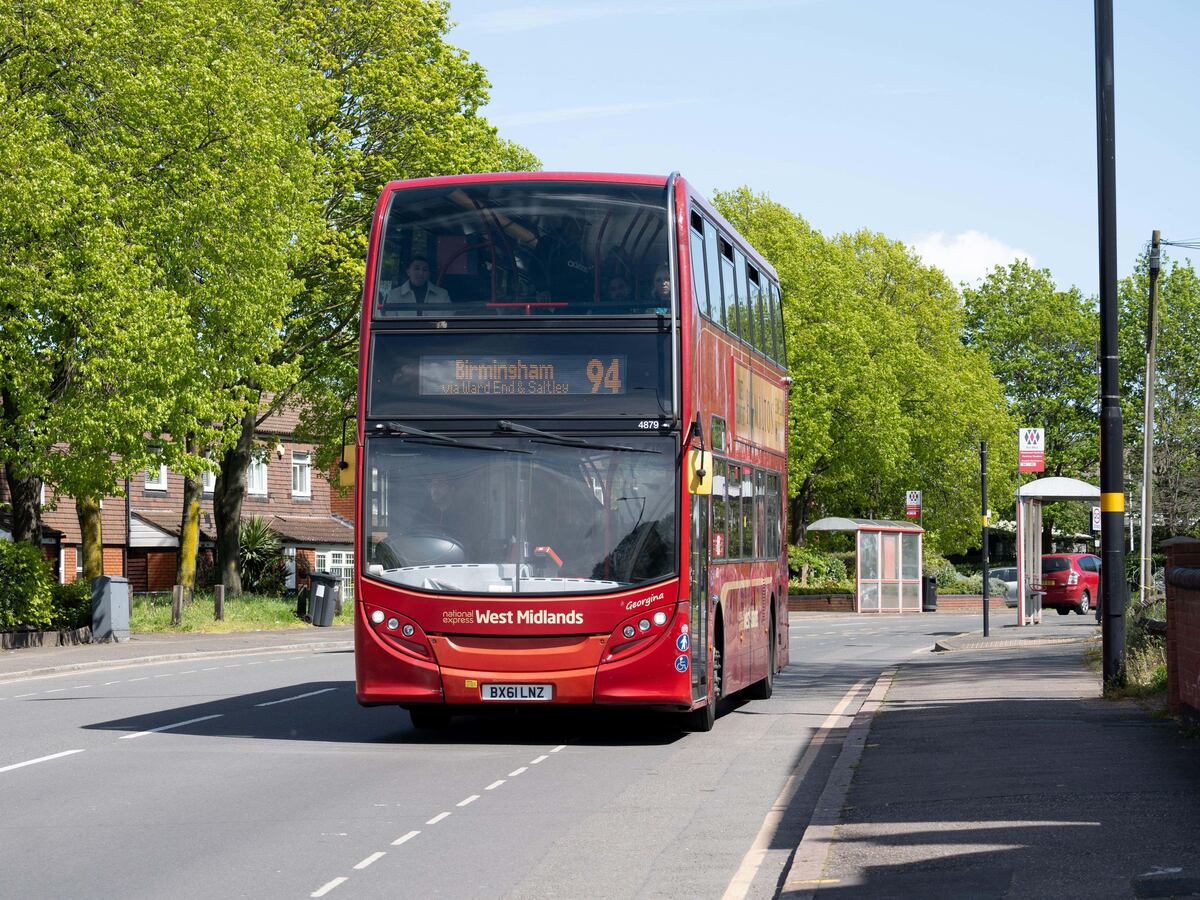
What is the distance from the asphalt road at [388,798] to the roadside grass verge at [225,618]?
53.1 ft

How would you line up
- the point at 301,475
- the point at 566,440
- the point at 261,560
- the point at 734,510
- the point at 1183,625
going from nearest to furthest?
the point at 1183,625 < the point at 566,440 < the point at 734,510 < the point at 261,560 < the point at 301,475

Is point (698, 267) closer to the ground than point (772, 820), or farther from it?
farther from it

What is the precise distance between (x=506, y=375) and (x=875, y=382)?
178ft

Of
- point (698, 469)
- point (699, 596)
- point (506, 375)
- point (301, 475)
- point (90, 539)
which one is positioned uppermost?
point (301, 475)

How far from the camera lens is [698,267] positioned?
1598 cm

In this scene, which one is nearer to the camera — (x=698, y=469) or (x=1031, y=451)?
(x=698, y=469)

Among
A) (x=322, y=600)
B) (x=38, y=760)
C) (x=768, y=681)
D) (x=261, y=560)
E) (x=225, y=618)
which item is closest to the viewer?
(x=38, y=760)

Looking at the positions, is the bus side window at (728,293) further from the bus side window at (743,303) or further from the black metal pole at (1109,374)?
the black metal pole at (1109,374)

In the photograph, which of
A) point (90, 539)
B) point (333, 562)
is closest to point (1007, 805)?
point (90, 539)

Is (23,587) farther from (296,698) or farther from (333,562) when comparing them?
(333,562)

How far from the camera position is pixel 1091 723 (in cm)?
1547

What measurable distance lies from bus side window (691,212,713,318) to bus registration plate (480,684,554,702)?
3.66m

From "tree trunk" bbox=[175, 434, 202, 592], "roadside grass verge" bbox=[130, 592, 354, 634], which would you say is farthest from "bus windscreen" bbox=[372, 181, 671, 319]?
"tree trunk" bbox=[175, 434, 202, 592]

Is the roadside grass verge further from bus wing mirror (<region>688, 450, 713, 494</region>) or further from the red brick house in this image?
bus wing mirror (<region>688, 450, 713, 494</region>)
